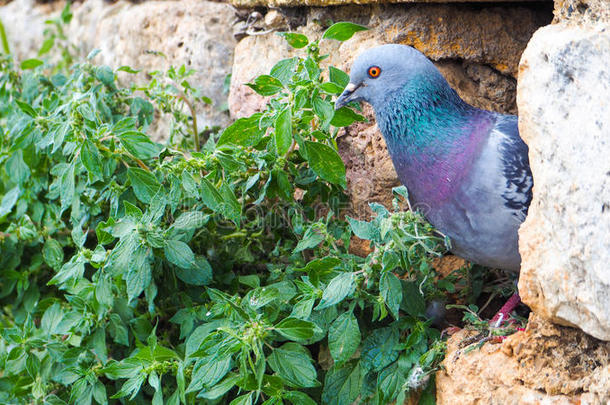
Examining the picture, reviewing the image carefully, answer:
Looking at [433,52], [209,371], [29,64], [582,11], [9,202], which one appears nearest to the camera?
[582,11]

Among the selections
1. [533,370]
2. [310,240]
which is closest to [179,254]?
[310,240]

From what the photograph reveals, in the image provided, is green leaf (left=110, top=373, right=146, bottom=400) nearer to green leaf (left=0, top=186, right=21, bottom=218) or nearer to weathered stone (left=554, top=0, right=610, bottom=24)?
green leaf (left=0, top=186, right=21, bottom=218)

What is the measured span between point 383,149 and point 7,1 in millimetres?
3155

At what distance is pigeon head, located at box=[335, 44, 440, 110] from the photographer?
2123 mm

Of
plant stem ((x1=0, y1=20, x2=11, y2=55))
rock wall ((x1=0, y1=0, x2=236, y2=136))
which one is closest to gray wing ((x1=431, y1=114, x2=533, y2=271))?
rock wall ((x1=0, y1=0, x2=236, y2=136))

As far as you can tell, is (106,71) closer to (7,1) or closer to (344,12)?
(344,12)

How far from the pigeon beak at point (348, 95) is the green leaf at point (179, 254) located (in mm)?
677

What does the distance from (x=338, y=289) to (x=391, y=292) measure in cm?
15

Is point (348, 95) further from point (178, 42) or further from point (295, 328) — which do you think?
point (178, 42)

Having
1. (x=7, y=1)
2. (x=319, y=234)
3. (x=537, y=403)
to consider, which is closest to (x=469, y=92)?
(x=319, y=234)

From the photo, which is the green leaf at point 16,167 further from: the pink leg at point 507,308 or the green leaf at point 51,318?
the pink leg at point 507,308

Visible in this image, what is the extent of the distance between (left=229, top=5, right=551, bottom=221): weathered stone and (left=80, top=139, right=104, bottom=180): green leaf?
0.88m

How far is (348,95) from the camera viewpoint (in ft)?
7.30

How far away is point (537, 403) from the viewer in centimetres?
165
